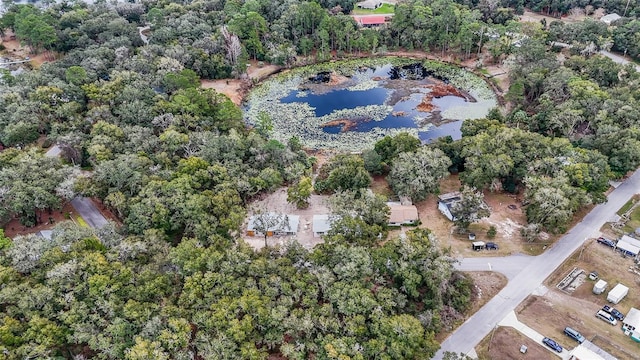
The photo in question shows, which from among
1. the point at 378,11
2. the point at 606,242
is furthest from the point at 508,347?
the point at 378,11

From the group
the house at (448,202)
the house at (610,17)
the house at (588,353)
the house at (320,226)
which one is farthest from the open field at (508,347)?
the house at (610,17)

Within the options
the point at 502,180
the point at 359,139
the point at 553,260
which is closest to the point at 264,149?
the point at 359,139

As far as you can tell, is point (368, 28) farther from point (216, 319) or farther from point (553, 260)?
point (216, 319)

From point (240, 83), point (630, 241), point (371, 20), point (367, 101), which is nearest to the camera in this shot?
point (630, 241)

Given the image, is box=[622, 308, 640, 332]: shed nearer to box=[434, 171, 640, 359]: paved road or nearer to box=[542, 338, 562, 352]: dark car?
box=[542, 338, 562, 352]: dark car

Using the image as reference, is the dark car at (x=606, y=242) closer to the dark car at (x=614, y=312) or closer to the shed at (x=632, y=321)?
the shed at (x=632, y=321)

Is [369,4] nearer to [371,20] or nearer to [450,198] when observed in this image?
[371,20]
